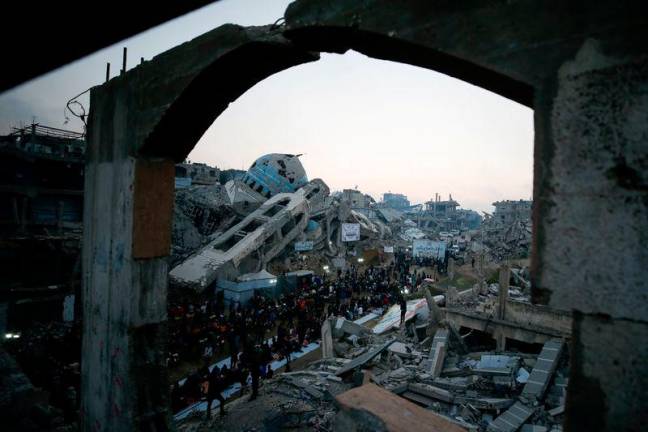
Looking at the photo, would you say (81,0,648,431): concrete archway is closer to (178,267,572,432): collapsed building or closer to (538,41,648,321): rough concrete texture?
(538,41,648,321): rough concrete texture

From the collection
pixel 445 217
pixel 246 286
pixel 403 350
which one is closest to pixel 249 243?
pixel 246 286

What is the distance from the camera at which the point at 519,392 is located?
1070 centimetres

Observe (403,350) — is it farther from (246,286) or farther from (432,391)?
(246,286)

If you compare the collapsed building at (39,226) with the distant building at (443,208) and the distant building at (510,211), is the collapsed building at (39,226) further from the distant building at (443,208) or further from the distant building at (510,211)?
the distant building at (443,208)

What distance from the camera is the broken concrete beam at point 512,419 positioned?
8824mm

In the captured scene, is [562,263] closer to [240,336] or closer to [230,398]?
[230,398]

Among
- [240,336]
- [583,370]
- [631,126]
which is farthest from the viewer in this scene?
[240,336]

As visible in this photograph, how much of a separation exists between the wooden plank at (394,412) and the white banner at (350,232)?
2910cm

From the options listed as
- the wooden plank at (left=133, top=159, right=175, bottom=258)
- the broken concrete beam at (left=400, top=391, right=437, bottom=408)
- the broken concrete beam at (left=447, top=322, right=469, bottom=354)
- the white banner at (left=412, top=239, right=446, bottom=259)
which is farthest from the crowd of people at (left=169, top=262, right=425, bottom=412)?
the white banner at (left=412, top=239, right=446, bottom=259)

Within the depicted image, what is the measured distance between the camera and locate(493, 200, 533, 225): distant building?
6125cm

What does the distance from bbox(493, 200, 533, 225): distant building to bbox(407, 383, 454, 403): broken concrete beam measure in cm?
5712

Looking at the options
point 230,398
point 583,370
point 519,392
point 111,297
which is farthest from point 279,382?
point 583,370

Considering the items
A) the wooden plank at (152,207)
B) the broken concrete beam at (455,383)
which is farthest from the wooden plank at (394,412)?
the broken concrete beam at (455,383)

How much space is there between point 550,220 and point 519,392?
11583mm
